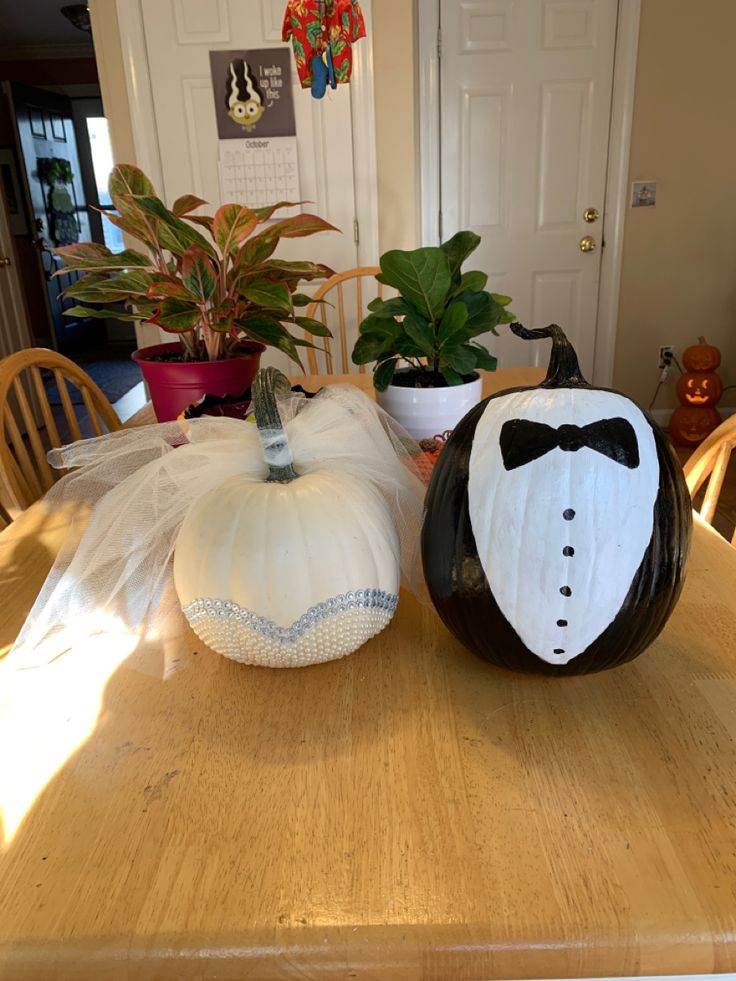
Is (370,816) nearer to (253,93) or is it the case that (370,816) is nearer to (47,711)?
(47,711)

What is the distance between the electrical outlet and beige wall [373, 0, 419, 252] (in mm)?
1320

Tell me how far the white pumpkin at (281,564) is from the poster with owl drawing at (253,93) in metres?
2.44

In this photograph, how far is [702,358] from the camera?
10.6 feet

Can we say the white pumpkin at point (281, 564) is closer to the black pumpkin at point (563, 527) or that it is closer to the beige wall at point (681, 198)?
the black pumpkin at point (563, 527)

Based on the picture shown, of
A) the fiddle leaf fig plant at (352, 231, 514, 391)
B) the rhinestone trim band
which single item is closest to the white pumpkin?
the rhinestone trim band

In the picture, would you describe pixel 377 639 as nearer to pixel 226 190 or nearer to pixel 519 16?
pixel 226 190

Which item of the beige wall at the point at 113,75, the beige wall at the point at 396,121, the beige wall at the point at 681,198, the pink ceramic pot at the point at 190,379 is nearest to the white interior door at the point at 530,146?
the beige wall at the point at 681,198

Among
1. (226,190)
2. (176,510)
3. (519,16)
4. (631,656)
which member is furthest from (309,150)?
(631,656)

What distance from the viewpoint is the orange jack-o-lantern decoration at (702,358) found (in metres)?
3.24

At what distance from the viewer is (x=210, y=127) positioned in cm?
274

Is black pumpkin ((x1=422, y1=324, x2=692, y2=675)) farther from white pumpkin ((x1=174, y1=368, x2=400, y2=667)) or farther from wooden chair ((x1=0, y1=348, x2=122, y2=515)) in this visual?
A: wooden chair ((x1=0, y1=348, x2=122, y2=515))

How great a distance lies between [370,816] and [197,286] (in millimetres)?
693

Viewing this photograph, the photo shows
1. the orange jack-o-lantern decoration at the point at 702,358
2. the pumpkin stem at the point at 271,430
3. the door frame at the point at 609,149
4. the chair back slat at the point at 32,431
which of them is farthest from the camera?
the orange jack-o-lantern decoration at the point at 702,358

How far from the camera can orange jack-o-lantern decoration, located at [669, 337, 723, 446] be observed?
10.6 feet
